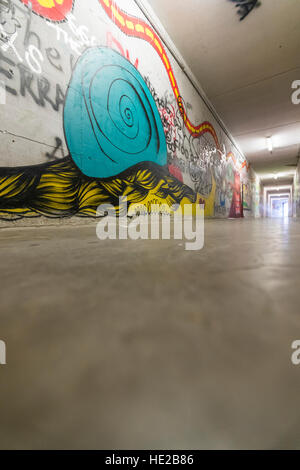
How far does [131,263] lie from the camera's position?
0.39m

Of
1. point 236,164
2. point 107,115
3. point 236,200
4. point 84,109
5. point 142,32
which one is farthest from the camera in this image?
point 236,200

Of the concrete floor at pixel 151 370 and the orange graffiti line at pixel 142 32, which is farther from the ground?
the orange graffiti line at pixel 142 32

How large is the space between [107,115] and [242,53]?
2852 millimetres

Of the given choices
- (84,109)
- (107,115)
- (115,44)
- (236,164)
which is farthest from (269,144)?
(84,109)

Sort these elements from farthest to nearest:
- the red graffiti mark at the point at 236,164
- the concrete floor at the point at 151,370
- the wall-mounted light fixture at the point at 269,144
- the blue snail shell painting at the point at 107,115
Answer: the wall-mounted light fixture at the point at 269,144, the red graffiti mark at the point at 236,164, the blue snail shell painting at the point at 107,115, the concrete floor at the point at 151,370

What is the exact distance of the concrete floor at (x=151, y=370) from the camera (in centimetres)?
8

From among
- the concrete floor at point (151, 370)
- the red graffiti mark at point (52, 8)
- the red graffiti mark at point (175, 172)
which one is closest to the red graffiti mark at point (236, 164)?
Result: the red graffiti mark at point (175, 172)

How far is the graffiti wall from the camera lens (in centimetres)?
147

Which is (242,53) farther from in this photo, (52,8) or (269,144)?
(269,144)

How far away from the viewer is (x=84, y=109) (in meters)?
1.94

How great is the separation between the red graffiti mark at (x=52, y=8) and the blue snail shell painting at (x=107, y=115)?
289 millimetres

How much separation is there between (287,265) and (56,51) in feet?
7.21

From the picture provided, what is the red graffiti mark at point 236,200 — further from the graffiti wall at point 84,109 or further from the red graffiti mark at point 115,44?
the red graffiti mark at point 115,44

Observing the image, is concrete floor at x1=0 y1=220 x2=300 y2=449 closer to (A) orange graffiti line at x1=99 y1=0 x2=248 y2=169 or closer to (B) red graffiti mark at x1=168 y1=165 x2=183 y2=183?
(A) orange graffiti line at x1=99 y1=0 x2=248 y2=169
